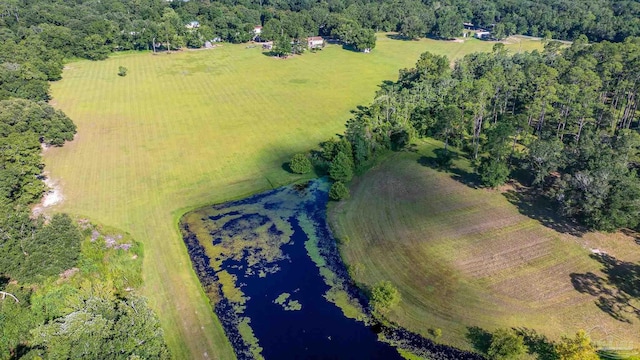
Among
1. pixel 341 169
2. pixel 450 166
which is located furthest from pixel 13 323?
pixel 450 166

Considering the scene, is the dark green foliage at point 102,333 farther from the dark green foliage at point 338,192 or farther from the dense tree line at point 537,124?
the dense tree line at point 537,124

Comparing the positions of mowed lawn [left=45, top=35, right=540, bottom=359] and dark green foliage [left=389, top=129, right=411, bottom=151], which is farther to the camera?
dark green foliage [left=389, top=129, right=411, bottom=151]

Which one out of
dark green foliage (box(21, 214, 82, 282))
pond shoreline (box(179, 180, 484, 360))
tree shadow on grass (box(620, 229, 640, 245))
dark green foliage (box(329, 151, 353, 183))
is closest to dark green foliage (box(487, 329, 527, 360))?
pond shoreline (box(179, 180, 484, 360))

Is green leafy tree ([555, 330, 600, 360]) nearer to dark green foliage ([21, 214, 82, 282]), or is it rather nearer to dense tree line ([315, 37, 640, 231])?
dense tree line ([315, 37, 640, 231])

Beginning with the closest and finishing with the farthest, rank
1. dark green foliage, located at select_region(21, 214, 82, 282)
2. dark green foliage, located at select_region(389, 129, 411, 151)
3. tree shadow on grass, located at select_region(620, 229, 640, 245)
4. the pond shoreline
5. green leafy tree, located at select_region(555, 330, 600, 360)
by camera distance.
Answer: green leafy tree, located at select_region(555, 330, 600, 360)
the pond shoreline
dark green foliage, located at select_region(21, 214, 82, 282)
tree shadow on grass, located at select_region(620, 229, 640, 245)
dark green foliage, located at select_region(389, 129, 411, 151)

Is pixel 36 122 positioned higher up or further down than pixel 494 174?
higher up

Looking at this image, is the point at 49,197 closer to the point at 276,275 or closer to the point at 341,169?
the point at 276,275

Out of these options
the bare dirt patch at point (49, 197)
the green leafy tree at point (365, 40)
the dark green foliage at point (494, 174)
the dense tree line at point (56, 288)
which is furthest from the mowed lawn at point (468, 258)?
the green leafy tree at point (365, 40)
